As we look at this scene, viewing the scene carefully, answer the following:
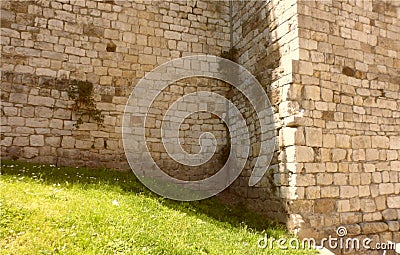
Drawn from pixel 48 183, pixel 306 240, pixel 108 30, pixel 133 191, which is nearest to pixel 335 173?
pixel 306 240

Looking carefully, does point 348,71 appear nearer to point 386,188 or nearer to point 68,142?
point 386,188

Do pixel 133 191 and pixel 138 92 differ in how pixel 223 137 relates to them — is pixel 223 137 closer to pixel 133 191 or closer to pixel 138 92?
pixel 138 92

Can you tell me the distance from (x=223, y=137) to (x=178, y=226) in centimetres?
326

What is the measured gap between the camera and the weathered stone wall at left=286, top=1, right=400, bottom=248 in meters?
5.31

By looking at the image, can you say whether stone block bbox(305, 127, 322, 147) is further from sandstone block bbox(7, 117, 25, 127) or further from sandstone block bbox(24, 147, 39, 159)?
sandstone block bbox(7, 117, 25, 127)

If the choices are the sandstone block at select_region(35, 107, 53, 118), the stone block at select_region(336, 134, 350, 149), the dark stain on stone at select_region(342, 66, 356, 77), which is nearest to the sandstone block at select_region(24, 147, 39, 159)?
the sandstone block at select_region(35, 107, 53, 118)

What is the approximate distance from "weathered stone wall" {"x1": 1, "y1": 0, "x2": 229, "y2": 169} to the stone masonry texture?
21 mm

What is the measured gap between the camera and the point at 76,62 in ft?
22.3

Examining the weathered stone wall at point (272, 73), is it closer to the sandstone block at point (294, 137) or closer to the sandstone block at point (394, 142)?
the sandstone block at point (294, 137)

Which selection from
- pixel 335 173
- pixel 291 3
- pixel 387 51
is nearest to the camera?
pixel 335 173

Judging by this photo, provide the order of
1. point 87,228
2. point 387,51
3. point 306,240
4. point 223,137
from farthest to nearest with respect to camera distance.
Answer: point 223,137 < point 387,51 < point 306,240 < point 87,228

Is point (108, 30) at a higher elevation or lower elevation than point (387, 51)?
higher

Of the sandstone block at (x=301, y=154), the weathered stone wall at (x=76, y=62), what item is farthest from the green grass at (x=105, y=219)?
the sandstone block at (x=301, y=154)

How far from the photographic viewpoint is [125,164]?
682 centimetres
